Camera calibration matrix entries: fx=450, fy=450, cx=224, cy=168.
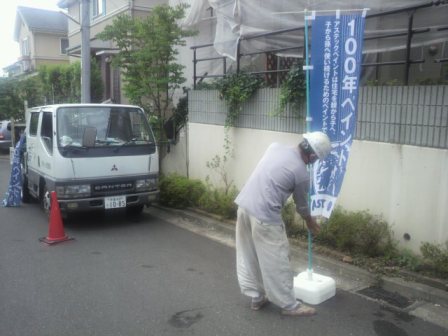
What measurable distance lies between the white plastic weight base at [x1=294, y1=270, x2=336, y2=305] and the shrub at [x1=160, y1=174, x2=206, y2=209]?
408cm

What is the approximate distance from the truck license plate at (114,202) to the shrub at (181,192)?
1.27 metres

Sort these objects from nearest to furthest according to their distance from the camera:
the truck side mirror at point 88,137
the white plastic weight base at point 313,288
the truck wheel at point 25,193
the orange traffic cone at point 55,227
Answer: the white plastic weight base at point 313,288 < the orange traffic cone at point 55,227 < the truck side mirror at point 88,137 < the truck wheel at point 25,193

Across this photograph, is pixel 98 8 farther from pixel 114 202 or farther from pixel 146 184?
pixel 114 202

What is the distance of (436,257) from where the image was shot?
469cm

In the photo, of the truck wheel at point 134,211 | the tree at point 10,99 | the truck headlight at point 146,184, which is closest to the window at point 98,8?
the tree at point 10,99

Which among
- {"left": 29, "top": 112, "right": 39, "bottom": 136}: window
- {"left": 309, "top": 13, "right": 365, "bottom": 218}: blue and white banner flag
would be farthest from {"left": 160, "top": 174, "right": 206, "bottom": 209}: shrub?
{"left": 309, "top": 13, "right": 365, "bottom": 218}: blue and white banner flag

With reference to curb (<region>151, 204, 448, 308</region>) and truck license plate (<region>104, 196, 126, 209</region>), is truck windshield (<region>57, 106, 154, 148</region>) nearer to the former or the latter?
truck license plate (<region>104, 196, 126, 209</region>)

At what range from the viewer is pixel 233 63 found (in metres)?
9.66

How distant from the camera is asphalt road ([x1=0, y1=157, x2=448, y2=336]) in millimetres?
4012

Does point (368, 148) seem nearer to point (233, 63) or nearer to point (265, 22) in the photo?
point (265, 22)

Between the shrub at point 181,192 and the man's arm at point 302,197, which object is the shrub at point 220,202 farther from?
the man's arm at point 302,197

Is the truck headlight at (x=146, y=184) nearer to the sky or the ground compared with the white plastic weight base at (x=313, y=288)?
nearer to the sky

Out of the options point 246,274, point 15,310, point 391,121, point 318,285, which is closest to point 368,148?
point 391,121

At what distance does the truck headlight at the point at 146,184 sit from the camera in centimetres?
774
